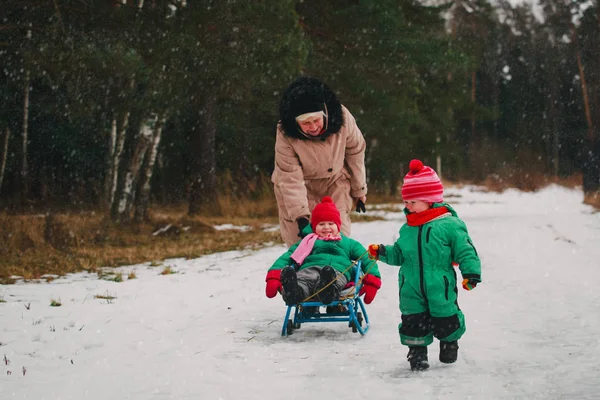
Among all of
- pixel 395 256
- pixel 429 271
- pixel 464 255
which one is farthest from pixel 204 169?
pixel 464 255

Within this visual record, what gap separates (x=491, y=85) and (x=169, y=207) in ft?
111

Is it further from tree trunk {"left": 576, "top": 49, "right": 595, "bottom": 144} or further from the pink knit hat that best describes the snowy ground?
tree trunk {"left": 576, "top": 49, "right": 595, "bottom": 144}

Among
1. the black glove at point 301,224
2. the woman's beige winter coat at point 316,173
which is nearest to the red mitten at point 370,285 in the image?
the black glove at point 301,224

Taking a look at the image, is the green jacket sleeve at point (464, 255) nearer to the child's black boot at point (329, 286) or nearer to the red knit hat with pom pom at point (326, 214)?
the child's black boot at point (329, 286)

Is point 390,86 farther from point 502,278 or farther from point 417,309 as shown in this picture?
point 417,309

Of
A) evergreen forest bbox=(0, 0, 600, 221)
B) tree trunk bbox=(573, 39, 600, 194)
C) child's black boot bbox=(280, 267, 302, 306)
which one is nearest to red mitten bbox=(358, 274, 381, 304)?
child's black boot bbox=(280, 267, 302, 306)

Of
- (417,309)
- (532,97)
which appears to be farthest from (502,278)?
(532,97)

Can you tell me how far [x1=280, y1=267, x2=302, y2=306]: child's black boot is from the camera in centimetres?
484

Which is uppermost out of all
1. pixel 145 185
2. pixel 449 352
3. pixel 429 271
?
pixel 145 185

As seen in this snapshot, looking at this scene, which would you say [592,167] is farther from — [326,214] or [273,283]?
[273,283]

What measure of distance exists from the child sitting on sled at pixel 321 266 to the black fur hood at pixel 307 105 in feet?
2.22

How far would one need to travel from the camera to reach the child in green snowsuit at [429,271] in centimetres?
411

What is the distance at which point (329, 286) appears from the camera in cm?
494

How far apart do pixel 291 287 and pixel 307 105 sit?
1.59 meters
